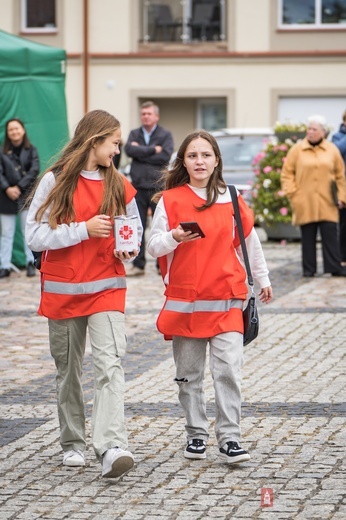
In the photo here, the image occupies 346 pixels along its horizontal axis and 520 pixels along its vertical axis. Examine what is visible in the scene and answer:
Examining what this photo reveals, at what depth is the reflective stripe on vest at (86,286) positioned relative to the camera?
6270 millimetres

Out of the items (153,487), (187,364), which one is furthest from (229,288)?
(153,487)

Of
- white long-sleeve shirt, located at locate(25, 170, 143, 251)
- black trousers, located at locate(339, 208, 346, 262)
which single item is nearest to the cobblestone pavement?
white long-sleeve shirt, located at locate(25, 170, 143, 251)

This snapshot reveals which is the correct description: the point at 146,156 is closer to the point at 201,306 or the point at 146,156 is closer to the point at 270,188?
the point at 270,188

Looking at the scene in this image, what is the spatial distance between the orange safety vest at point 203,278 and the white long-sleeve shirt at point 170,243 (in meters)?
0.03

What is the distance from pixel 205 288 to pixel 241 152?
1498 cm

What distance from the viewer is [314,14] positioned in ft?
105

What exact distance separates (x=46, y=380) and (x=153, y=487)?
10.1ft

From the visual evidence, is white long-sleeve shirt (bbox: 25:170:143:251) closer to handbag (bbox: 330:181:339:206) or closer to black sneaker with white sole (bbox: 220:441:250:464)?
black sneaker with white sole (bbox: 220:441:250:464)

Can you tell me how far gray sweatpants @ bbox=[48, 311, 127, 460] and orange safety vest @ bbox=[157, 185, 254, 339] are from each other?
0.30 metres

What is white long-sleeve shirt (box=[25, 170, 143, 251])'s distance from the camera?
6184 mm

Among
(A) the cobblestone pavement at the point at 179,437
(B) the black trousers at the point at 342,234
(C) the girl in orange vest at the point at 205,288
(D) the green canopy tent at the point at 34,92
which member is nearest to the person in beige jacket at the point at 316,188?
(B) the black trousers at the point at 342,234

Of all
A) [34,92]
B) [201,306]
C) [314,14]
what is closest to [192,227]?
[201,306]

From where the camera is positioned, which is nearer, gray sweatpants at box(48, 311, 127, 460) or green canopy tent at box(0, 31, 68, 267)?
gray sweatpants at box(48, 311, 127, 460)

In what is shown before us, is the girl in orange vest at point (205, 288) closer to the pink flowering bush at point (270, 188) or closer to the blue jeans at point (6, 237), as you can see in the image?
the blue jeans at point (6, 237)
